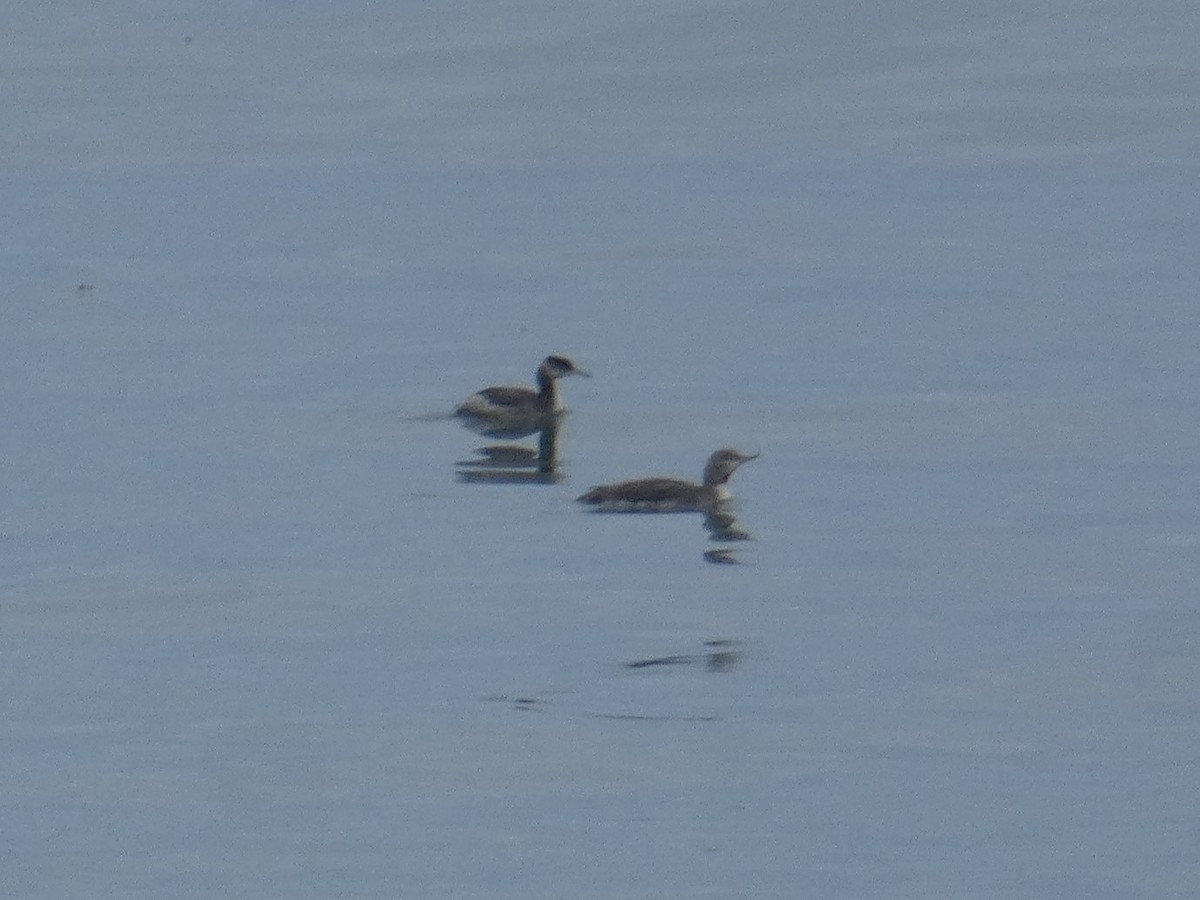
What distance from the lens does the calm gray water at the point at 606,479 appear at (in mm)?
10453

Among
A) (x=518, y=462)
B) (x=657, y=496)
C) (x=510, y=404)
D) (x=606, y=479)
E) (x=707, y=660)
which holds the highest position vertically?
(x=510, y=404)

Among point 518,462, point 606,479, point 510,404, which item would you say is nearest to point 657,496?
point 606,479

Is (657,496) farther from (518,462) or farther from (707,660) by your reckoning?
(707,660)

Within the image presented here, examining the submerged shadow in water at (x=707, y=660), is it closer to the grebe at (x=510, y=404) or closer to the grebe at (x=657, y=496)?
the grebe at (x=657, y=496)

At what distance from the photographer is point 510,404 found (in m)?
19.6

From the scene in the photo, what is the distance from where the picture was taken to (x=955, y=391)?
2002cm

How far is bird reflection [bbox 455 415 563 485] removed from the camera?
57.9 ft

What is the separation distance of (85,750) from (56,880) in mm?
1527

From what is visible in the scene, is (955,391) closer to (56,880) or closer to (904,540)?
(904,540)

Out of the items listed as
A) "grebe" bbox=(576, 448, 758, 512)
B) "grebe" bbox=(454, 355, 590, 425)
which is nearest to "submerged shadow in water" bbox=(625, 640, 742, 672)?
"grebe" bbox=(576, 448, 758, 512)

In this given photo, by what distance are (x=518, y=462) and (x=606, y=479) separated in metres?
0.90

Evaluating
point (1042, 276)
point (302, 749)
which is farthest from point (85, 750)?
point (1042, 276)

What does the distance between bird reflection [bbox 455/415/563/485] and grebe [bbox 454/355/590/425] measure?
9cm

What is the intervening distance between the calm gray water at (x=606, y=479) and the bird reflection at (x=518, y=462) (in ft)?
0.53
